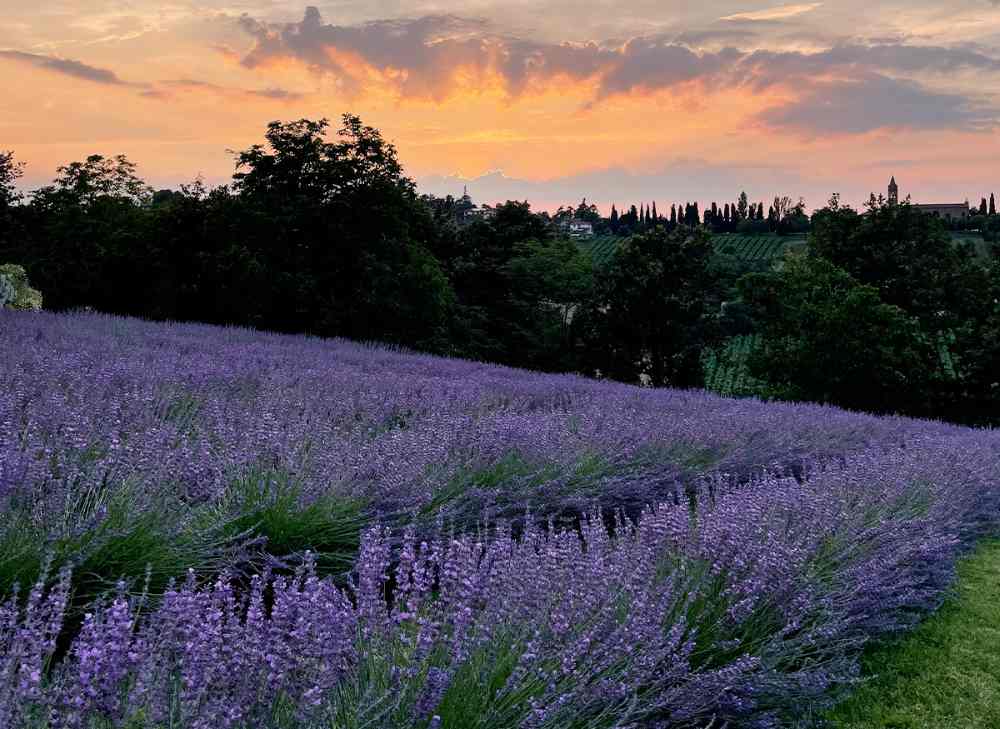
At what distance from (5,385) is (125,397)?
0.68 m

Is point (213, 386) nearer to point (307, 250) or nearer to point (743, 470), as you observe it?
point (743, 470)

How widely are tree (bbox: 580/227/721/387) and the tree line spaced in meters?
0.06

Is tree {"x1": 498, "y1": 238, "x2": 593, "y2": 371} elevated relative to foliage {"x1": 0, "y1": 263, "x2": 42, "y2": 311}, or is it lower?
lower

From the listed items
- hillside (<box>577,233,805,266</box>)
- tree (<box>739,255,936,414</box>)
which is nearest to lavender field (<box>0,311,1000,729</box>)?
tree (<box>739,255,936,414</box>)

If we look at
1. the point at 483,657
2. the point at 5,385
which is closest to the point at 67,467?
the point at 5,385

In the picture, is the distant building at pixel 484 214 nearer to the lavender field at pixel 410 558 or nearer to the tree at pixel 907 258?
the tree at pixel 907 258

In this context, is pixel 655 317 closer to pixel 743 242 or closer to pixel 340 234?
pixel 340 234

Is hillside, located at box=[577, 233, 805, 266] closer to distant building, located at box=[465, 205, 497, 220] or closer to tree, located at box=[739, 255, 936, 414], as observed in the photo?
distant building, located at box=[465, 205, 497, 220]

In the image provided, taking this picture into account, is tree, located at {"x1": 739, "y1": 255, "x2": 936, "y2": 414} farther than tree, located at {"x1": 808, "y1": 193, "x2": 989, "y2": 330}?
No

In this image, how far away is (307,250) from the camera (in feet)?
73.6

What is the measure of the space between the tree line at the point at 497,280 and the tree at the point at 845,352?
2.6 inches

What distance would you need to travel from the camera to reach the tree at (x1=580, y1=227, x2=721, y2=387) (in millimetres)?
30828

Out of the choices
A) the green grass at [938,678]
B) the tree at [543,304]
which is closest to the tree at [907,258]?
the tree at [543,304]

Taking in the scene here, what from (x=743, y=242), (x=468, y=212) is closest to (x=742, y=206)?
(x=743, y=242)
